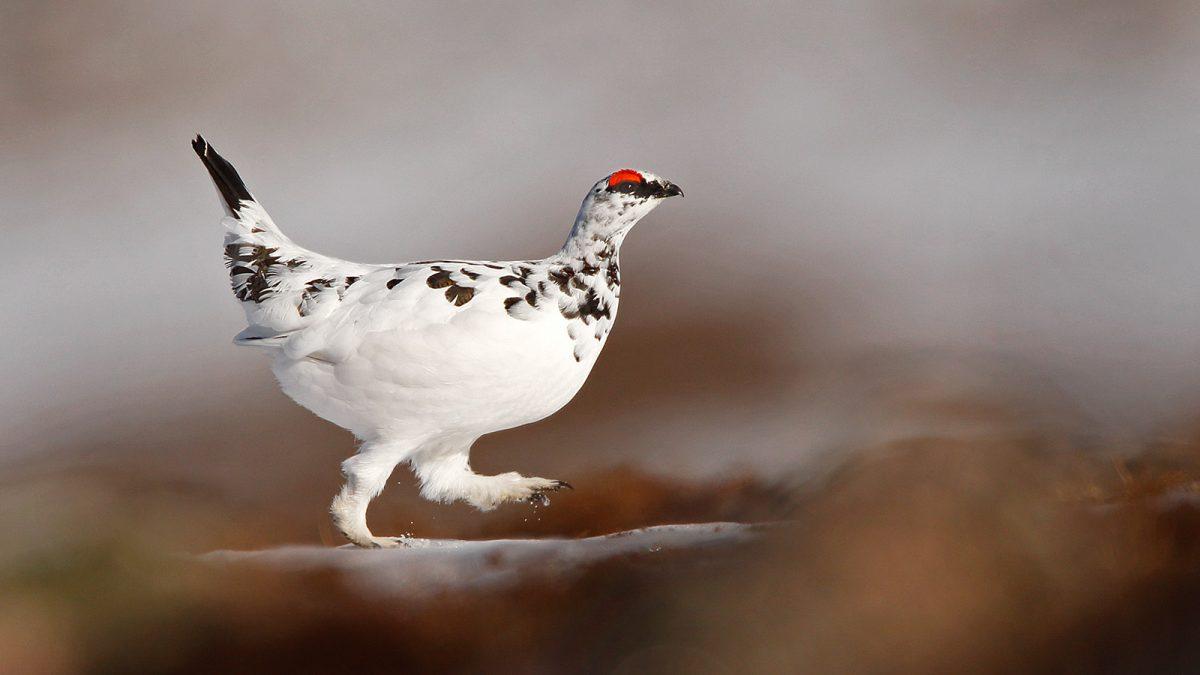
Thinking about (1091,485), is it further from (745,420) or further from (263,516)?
(263,516)

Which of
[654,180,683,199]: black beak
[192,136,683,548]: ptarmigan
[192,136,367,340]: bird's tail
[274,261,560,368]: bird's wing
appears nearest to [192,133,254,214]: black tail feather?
[192,136,367,340]: bird's tail

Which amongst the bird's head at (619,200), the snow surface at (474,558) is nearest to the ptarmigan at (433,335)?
the bird's head at (619,200)

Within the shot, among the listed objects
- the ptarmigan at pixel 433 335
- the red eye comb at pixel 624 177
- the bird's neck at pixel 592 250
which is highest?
the red eye comb at pixel 624 177

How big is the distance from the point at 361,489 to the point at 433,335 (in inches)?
12.1

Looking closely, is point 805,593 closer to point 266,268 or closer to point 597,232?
point 597,232

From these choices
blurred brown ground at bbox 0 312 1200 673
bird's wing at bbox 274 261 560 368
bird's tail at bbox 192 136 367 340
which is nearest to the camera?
blurred brown ground at bbox 0 312 1200 673

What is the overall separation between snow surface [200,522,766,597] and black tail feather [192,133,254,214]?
25.2 inches

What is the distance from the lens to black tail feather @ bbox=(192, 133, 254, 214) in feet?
6.42

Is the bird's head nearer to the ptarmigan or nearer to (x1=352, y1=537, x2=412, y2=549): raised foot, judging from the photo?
the ptarmigan

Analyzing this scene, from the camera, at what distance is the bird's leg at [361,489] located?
1.75 metres

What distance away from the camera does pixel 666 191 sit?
178 centimetres

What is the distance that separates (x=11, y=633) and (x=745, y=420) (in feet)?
5.01

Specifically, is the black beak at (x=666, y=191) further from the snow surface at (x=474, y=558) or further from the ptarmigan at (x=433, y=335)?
the snow surface at (x=474, y=558)

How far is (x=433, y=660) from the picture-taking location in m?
1.47
